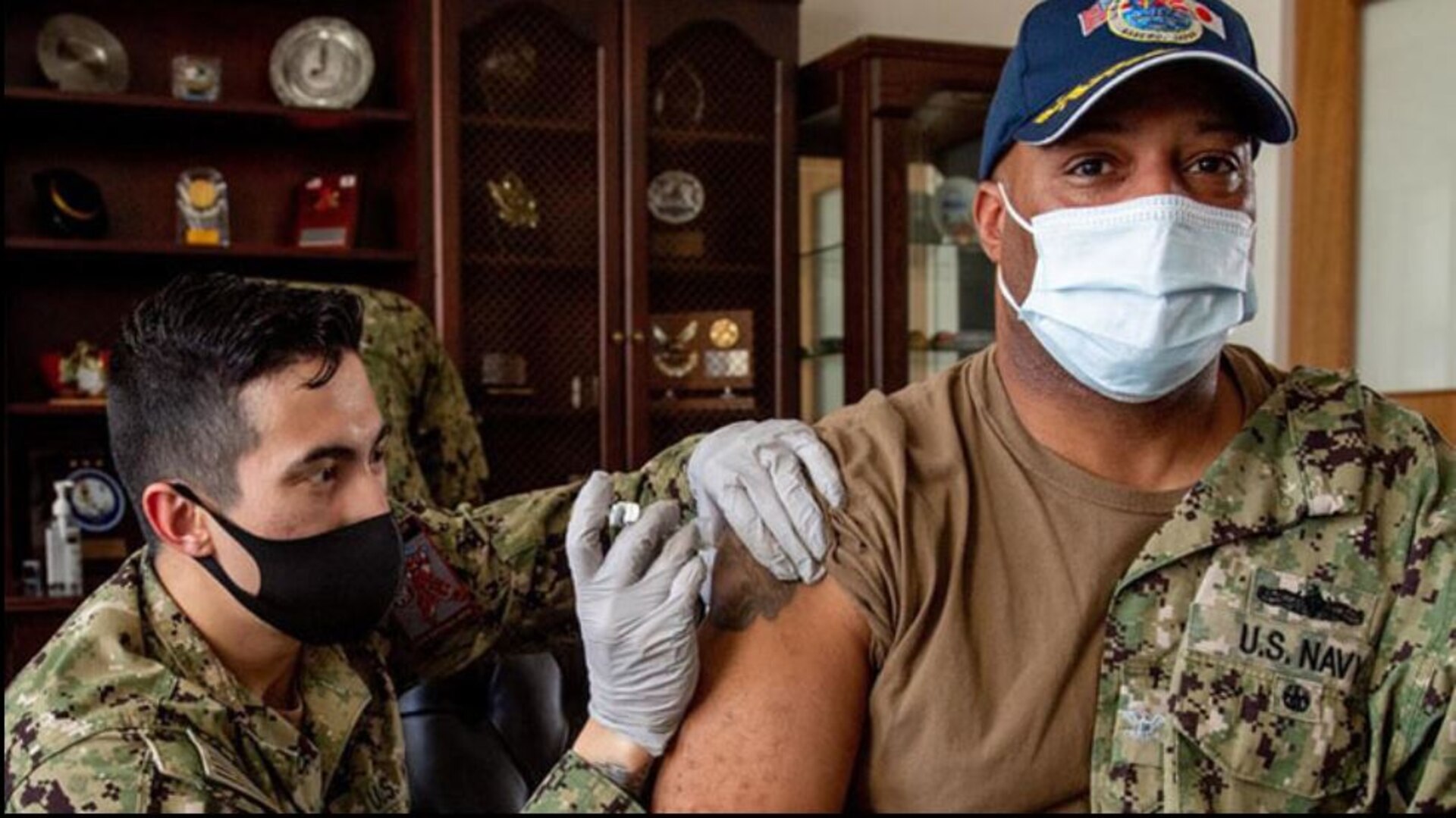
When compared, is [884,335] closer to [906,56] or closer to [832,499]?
[906,56]

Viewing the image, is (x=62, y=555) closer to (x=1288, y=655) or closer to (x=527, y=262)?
(x=527, y=262)

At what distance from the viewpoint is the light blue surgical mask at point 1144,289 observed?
4.76ft

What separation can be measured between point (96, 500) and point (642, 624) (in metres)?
2.58

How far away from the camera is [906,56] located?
12.6 feet

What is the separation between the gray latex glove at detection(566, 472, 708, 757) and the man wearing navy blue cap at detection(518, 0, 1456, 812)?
0.04 metres

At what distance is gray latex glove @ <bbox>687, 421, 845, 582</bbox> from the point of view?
4.69 feet

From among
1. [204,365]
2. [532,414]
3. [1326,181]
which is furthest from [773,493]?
[1326,181]

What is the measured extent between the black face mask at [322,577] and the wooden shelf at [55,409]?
205 centimetres

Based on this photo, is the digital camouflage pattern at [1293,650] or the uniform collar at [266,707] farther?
the uniform collar at [266,707]

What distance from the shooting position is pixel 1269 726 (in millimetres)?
1396

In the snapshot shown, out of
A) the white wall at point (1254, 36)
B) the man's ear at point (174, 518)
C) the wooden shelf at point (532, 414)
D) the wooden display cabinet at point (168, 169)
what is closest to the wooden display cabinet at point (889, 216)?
the white wall at point (1254, 36)

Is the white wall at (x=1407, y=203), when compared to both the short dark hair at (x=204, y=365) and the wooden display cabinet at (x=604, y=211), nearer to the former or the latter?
the wooden display cabinet at (x=604, y=211)

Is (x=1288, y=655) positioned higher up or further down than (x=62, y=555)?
higher up

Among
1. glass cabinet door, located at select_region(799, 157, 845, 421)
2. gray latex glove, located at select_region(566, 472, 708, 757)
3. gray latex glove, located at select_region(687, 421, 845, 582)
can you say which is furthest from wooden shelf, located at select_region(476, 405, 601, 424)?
gray latex glove, located at select_region(566, 472, 708, 757)
